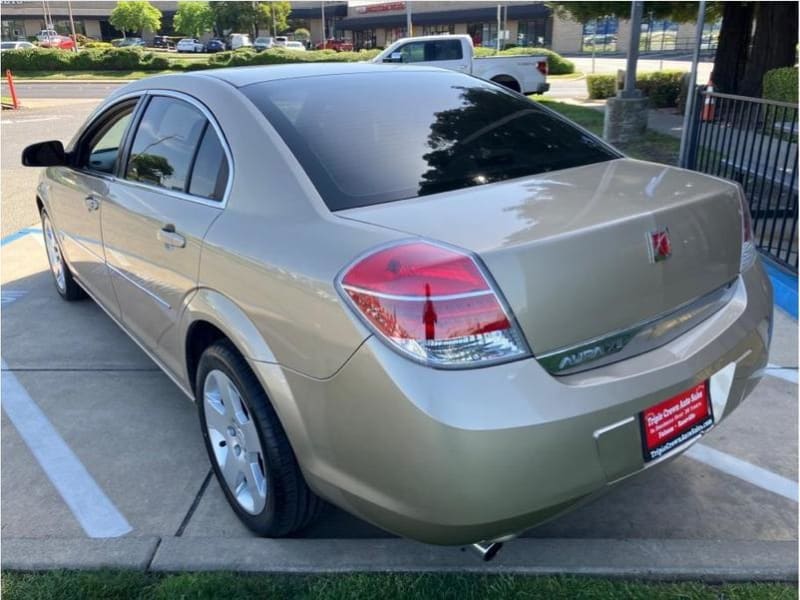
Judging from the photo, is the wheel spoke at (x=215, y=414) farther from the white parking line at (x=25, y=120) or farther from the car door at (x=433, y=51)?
the white parking line at (x=25, y=120)

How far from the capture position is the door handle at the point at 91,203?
145 inches

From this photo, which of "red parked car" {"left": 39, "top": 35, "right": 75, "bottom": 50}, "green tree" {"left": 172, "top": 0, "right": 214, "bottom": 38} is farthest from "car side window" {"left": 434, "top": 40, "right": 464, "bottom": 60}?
"green tree" {"left": 172, "top": 0, "right": 214, "bottom": 38}

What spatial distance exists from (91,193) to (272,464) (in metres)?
2.24

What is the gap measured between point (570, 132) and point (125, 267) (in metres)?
2.23

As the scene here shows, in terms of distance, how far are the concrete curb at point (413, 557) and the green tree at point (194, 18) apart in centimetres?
7271

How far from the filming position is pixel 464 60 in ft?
61.2

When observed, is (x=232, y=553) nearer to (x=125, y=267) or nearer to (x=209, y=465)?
(x=209, y=465)

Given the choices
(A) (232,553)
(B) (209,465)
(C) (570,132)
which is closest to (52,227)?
(B) (209,465)

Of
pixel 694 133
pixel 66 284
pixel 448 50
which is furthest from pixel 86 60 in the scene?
pixel 694 133

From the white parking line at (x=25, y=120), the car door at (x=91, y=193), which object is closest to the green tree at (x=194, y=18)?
the white parking line at (x=25, y=120)

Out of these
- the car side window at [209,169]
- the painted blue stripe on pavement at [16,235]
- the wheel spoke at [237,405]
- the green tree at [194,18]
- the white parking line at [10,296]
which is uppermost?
the green tree at [194,18]

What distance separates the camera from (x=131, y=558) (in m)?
2.51

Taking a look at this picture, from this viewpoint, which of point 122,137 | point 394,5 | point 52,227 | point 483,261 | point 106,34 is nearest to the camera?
point 483,261

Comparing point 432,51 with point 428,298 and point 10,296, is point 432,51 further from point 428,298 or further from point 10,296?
point 428,298
